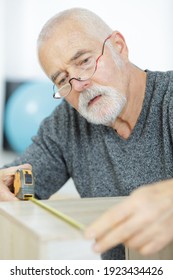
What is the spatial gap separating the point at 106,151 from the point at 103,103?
0.61 feet

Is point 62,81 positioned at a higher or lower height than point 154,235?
higher

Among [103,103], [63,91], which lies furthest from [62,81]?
[103,103]

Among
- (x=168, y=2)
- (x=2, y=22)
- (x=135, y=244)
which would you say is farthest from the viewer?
(x=2, y=22)

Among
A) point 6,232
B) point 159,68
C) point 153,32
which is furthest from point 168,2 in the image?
point 6,232

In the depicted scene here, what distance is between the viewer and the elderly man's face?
4.71 feet

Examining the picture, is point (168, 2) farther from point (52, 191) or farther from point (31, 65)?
point (52, 191)

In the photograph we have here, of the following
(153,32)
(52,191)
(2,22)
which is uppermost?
(2,22)

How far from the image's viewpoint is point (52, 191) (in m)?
1.70

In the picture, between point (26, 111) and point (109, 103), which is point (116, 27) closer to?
point (26, 111)

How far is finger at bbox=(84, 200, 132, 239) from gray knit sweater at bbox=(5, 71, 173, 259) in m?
0.48

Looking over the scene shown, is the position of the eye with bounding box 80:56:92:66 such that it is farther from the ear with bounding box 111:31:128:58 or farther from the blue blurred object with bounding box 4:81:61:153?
the blue blurred object with bounding box 4:81:61:153

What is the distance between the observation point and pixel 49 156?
1663 millimetres

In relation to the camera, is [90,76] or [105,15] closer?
[90,76]

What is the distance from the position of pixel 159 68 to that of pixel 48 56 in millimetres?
1977
